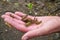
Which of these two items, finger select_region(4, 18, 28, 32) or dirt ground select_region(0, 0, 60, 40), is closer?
finger select_region(4, 18, 28, 32)

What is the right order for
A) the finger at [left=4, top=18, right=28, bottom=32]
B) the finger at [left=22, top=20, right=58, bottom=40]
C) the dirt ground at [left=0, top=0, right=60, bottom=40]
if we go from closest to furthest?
the finger at [left=22, top=20, right=58, bottom=40] → the finger at [left=4, top=18, right=28, bottom=32] → the dirt ground at [left=0, top=0, right=60, bottom=40]

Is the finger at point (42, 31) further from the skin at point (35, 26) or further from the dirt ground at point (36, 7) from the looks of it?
the dirt ground at point (36, 7)

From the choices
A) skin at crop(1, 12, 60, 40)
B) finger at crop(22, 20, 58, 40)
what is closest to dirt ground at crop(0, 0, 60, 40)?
skin at crop(1, 12, 60, 40)

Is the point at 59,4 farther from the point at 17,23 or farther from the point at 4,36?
the point at 17,23

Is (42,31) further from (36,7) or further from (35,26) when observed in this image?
(36,7)

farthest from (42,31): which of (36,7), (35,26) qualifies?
(36,7)

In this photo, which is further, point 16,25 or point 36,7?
point 36,7

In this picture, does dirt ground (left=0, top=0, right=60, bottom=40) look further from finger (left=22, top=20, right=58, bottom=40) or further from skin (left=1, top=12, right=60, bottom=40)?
finger (left=22, top=20, right=58, bottom=40)

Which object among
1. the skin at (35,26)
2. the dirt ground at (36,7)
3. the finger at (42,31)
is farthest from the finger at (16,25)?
the dirt ground at (36,7)

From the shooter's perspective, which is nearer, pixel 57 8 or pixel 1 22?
pixel 1 22

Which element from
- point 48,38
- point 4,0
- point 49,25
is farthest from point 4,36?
point 49,25

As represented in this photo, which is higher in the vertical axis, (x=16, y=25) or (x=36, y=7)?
(x=16, y=25)
